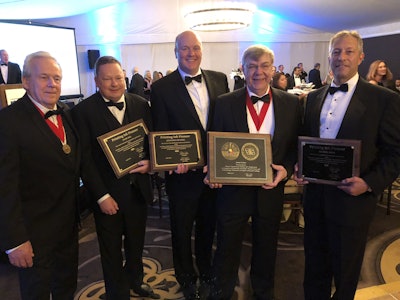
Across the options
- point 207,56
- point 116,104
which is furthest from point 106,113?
point 207,56

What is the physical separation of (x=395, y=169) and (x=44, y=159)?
207 centimetres

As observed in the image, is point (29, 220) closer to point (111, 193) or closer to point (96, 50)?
point (111, 193)

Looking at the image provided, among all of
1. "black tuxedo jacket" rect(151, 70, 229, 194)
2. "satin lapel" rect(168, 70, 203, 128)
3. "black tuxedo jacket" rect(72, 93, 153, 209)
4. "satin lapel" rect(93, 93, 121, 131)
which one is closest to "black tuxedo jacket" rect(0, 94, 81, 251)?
"black tuxedo jacket" rect(72, 93, 153, 209)

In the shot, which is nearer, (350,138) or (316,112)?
(350,138)

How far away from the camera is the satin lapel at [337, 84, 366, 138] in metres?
1.96

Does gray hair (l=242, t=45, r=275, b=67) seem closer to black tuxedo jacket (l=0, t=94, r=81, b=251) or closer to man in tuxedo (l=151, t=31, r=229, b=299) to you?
man in tuxedo (l=151, t=31, r=229, b=299)

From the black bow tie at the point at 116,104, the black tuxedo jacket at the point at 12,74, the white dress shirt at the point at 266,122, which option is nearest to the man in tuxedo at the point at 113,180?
the black bow tie at the point at 116,104

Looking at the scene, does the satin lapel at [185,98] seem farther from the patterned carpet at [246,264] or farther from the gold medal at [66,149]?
the patterned carpet at [246,264]

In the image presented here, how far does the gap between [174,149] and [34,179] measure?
91cm

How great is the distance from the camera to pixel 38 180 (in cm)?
188

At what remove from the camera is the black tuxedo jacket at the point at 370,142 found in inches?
75.8

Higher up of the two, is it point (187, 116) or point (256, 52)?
point (256, 52)

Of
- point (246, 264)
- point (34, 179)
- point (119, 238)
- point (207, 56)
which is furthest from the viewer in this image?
point (207, 56)

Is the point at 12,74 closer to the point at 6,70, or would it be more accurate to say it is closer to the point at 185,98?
the point at 6,70
